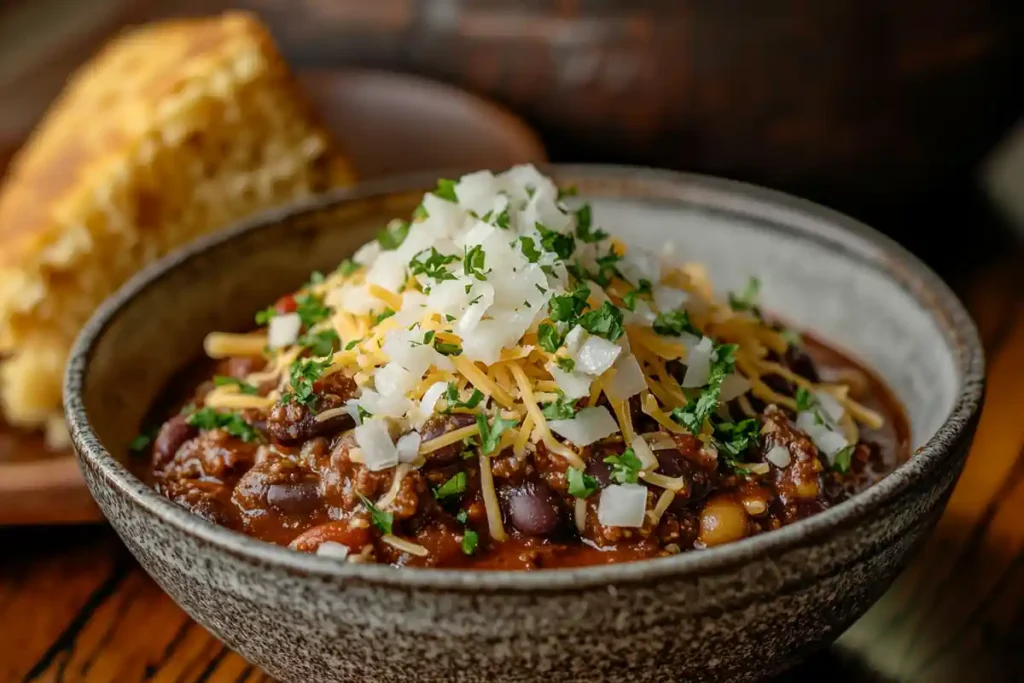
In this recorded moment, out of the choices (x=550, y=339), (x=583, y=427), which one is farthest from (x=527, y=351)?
(x=583, y=427)

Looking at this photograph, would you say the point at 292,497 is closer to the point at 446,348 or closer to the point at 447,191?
the point at 446,348

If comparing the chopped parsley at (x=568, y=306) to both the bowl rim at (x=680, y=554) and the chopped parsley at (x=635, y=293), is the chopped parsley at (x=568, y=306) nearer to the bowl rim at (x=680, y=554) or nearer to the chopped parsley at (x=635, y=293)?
the chopped parsley at (x=635, y=293)

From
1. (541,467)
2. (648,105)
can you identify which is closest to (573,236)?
(541,467)

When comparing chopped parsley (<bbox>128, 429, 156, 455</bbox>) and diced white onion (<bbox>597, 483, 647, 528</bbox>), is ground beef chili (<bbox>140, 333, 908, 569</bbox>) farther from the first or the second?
chopped parsley (<bbox>128, 429, 156, 455</bbox>)

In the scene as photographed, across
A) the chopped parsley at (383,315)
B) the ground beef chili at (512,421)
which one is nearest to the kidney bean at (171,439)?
the ground beef chili at (512,421)

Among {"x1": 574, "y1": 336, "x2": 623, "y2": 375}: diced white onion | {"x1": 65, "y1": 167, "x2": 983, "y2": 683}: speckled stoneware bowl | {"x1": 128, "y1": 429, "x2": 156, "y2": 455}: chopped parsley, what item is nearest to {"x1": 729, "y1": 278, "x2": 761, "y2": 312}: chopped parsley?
{"x1": 65, "y1": 167, "x2": 983, "y2": 683}: speckled stoneware bowl

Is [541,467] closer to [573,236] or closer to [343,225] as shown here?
[573,236]
